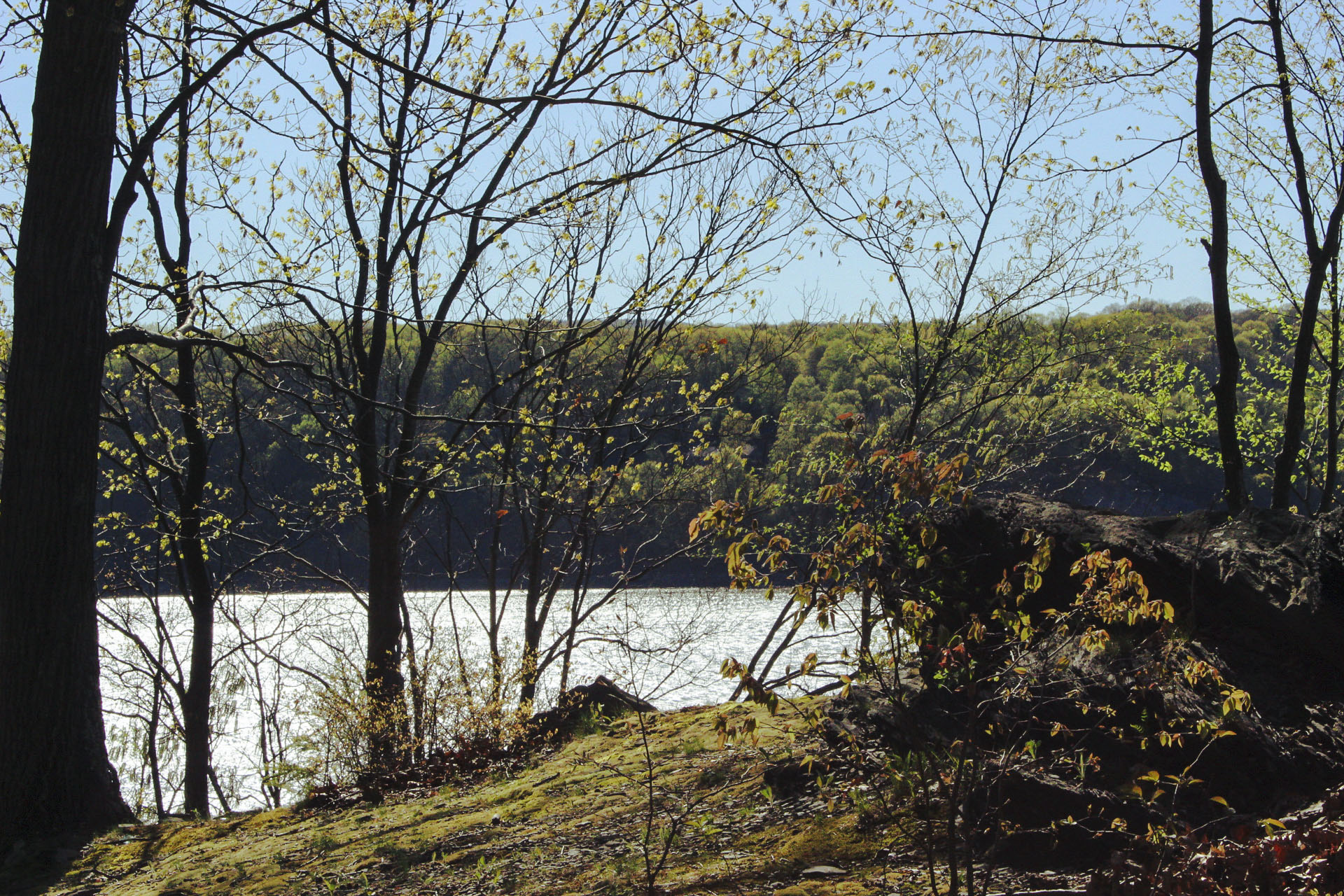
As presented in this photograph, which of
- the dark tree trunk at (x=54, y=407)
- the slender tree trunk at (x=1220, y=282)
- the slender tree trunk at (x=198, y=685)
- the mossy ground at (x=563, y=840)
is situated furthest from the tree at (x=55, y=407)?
the slender tree trunk at (x=1220, y=282)

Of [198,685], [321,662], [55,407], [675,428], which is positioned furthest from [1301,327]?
[321,662]

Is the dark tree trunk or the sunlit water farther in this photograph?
the sunlit water

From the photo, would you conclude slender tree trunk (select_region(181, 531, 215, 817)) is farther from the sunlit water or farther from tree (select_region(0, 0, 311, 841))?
tree (select_region(0, 0, 311, 841))

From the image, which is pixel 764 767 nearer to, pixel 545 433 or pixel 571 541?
pixel 545 433

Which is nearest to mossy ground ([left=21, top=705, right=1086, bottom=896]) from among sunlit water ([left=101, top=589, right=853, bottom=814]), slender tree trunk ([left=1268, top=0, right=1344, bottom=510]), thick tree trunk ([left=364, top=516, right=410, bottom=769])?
sunlit water ([left=101, top=589, right=853, bottom=814])

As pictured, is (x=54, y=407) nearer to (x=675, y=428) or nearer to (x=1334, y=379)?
(x=675, y=428)

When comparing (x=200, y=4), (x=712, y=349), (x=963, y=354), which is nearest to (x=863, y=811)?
(x=200, y=4)

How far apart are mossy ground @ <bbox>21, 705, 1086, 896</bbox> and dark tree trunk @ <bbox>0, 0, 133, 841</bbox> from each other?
0.73 meters

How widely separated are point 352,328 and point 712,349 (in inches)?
139

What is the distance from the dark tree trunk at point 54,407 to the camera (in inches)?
203

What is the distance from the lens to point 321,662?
24.2 metres

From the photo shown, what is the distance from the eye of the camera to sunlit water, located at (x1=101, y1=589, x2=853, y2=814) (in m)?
8.34

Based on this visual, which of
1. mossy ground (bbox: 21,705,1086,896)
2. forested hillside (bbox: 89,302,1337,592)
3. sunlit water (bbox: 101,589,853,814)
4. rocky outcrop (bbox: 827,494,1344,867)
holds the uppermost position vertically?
forested hillside (bbox: 89,302,1337,592)

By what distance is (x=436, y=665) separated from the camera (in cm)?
780
